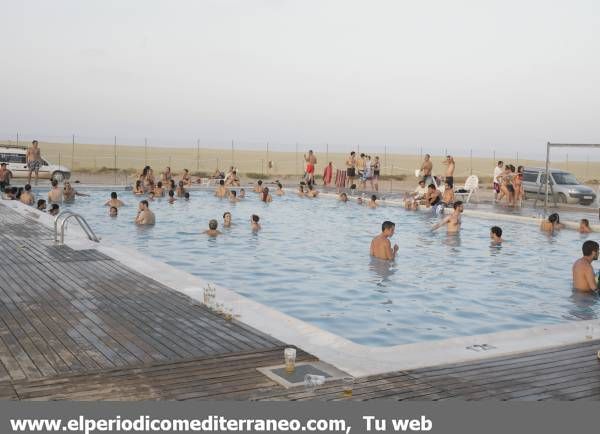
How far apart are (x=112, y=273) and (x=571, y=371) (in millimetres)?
6087

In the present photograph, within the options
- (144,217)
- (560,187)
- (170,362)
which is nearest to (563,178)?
(560,187)

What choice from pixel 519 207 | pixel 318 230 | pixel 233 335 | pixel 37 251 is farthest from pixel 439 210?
pixel 233 335

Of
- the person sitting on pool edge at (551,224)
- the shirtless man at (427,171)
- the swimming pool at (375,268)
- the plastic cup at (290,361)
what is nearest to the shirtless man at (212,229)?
the swimming pool at (375,268)

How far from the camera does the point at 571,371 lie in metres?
5.80

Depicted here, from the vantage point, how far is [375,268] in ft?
44.3

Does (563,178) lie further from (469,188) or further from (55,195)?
(55,195)

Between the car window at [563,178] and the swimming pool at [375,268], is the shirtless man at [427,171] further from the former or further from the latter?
the car window at [563,178]

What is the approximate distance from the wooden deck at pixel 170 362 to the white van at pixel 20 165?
24331 mm

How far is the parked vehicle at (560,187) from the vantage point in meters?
24.7

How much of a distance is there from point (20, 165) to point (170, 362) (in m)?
28.1

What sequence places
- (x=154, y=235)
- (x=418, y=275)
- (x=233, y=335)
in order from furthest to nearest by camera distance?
1. (x=154, y=235)
2. (x=418, y=275)
3. (x=233, y=335)

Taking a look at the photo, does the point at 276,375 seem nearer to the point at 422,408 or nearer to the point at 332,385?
the point at 332,385

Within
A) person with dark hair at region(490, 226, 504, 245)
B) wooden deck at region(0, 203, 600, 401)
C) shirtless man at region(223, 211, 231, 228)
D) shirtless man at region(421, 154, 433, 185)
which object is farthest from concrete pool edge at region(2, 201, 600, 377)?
shirtless man at region(421, 154, 433, 185)

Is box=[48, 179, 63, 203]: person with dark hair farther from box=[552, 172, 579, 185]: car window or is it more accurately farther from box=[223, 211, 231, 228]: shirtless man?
box=[552, 172, 579, 185]: car window
